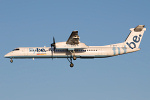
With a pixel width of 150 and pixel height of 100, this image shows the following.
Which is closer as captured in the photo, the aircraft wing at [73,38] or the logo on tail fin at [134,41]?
the aircraft wing at [73,38]

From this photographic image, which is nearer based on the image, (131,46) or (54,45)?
(54,45)

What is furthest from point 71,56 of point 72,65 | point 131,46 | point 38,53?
point 131,46

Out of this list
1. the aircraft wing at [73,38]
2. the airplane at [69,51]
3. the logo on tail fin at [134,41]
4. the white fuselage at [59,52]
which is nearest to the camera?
the aircraft wing at [73,38]

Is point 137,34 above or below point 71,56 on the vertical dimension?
above

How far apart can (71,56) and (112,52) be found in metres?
6.17

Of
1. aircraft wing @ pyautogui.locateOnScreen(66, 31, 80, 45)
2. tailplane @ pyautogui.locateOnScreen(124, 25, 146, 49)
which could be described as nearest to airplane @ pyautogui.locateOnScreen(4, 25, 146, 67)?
aircraft wing @ pyautogui.locateOnScreen(66, 31, 80, 45)

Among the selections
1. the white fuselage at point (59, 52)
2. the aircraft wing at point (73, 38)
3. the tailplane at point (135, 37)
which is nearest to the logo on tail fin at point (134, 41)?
the tailplane at point (135, 37)

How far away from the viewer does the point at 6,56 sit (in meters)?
44.6

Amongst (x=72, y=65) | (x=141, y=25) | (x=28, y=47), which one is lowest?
(x=72, y=65)

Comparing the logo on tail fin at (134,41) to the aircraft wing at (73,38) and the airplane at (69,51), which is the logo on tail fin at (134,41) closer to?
the airplane at (69,51)

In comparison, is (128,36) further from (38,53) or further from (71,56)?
(38,53)

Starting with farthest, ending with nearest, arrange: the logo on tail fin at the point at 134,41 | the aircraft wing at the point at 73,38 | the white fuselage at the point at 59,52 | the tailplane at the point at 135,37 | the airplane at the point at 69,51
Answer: the tailplane at the point at 135,37 < the logo on tail fin at the point at 134,41 < the white fuselage at the point at 59,52 < the airplane at the point at 69,51 < the aircraft wing at the point at 73,38

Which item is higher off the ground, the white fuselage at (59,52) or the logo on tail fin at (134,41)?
the logo on tail fin at (134,41)

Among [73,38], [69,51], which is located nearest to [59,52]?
[69,51]
